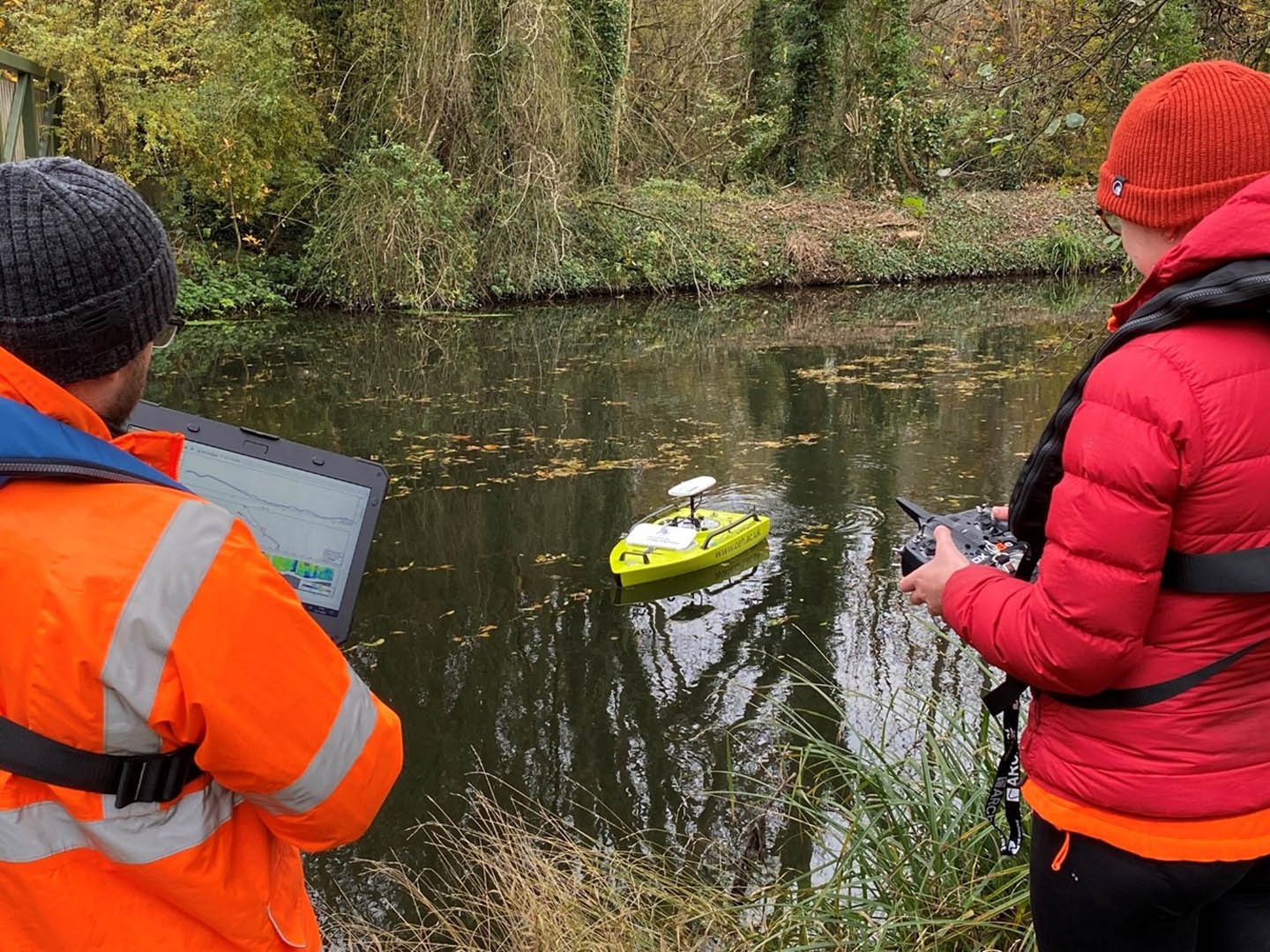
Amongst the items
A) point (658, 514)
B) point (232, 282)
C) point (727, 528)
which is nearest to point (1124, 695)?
point (727, 528)

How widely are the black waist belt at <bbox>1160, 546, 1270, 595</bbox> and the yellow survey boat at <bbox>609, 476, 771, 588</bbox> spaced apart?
5548 millimetres

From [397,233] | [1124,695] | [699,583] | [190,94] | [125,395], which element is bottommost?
[699,583]

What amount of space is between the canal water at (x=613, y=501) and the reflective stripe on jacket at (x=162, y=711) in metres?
2.77

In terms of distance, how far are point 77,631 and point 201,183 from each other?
1726cm

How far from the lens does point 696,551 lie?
Result: 7.16 metres

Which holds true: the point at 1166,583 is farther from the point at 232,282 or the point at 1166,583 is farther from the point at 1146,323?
the point at 232,282

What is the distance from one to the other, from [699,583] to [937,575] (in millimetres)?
5496

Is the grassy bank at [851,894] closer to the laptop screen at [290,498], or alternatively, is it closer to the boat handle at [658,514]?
the laptop screen at [290,498]

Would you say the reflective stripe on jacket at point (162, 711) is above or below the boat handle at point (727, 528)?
above

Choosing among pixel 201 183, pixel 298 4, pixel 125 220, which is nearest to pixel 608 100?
pixel 298 4

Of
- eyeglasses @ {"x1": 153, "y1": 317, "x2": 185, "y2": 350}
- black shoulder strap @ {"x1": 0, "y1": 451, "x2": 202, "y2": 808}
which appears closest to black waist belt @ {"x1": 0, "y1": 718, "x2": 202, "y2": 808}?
black shoulder strap @ {"x1": 0, "y1": 451, "x2": 202, "y2": 808}

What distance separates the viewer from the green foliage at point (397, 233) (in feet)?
54.2

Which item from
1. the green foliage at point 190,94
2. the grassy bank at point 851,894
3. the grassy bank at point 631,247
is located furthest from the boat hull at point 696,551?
the green foliage at point 190,94

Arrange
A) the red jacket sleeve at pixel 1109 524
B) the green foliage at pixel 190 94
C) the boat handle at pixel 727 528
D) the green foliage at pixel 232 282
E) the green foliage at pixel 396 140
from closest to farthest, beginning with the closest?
the red jacket sleeve at pixel 1109 524, the boat handle at pixel 727 528, the green foliage at pixel 190 94, the green foliage at pixel 396 140, the green foliage at pixel 232 282
